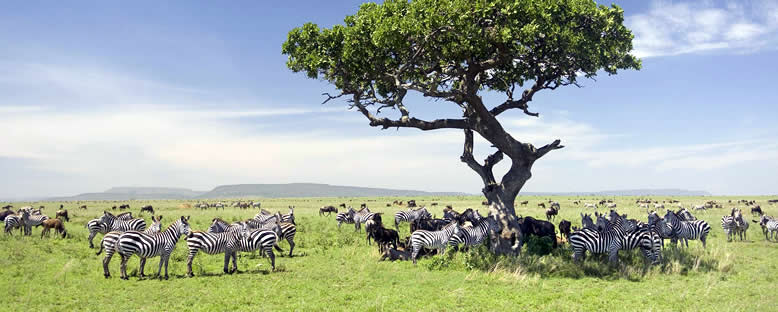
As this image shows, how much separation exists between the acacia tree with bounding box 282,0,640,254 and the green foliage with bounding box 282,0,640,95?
4cm

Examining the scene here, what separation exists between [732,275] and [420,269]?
1161 centimetres

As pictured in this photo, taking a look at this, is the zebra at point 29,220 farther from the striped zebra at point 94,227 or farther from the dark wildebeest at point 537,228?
the dark wildebeest at point 537,228

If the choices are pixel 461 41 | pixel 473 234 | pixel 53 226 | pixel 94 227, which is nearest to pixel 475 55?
pixel 461 41

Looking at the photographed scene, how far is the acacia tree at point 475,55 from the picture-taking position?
1723cm

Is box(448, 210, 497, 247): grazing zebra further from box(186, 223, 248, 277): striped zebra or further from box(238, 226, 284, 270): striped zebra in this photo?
box(186, 223, 248, 277): striped zebra

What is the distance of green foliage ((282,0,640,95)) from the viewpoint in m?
Answer: 17.1

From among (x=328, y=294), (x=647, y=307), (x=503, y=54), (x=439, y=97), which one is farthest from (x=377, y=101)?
(x=647, y=307)

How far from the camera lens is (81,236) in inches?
1133

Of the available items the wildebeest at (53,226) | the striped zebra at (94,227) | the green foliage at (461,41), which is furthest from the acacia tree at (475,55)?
the wildebeest at (53,226)

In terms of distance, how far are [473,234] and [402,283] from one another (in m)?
5.67

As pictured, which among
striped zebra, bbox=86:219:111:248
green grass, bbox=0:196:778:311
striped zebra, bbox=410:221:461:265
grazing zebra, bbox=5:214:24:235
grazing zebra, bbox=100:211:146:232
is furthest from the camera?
grazing zebra, bbox=5:214:24:235

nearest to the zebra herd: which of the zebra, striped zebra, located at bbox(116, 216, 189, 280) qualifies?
striped zebra, located at bbox(116, 216, 189, 280)

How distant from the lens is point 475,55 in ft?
63.5

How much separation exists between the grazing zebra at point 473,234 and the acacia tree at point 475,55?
0.46 m
